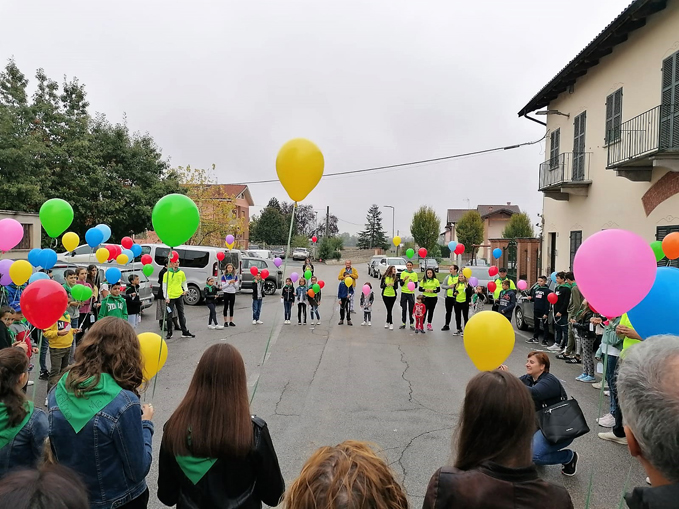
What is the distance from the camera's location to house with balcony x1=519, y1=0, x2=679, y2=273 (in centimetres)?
1039

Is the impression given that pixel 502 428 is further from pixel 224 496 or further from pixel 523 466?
pixel 224 496

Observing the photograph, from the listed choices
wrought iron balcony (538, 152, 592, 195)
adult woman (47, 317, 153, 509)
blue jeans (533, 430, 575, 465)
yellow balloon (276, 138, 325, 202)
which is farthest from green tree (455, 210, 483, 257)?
adult woman (47, 317, 153, 509)

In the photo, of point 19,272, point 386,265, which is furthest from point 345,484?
point 386,265

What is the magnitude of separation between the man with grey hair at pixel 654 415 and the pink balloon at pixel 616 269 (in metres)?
2.10

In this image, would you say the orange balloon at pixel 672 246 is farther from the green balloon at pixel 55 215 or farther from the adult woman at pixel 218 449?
the green balloon at pixel 55 215

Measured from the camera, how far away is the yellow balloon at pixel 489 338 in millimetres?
3873

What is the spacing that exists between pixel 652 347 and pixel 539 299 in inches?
387

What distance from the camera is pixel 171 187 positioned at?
2459cm

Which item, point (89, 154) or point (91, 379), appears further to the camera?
point (89, 154)

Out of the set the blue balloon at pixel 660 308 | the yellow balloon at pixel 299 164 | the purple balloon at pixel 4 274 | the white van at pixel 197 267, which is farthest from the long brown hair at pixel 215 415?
the white van at pixel 197 267

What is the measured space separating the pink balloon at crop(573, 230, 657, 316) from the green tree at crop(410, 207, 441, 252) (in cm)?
5060

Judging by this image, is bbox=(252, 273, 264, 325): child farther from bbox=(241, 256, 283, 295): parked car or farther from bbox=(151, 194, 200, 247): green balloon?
bbox=(151, 194, 200, 247): green balloon

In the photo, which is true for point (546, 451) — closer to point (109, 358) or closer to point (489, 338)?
point (489, 338)

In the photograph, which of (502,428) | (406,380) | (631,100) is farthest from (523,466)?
(631,100)
